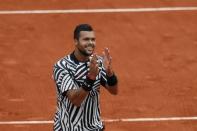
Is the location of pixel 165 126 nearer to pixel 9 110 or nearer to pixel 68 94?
pixel 9 110

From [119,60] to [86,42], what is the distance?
6210 mm

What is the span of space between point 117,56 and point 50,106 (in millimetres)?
2192

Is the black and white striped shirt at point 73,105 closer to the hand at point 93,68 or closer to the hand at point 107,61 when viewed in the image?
the hand at point 107,61

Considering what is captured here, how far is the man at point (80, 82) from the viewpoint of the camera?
23.0 ft

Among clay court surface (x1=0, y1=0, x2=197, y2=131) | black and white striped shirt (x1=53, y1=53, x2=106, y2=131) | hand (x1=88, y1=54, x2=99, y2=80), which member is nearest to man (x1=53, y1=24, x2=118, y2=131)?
black and white striped shirt (x1=53, y1=53, x2=106, y2=131)

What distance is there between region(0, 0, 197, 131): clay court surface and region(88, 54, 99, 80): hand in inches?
176

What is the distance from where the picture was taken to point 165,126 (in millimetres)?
11227

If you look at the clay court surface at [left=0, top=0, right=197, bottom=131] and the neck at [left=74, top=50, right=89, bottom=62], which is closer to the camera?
the neck at [left=74, top=50, right=89, bottom=62]

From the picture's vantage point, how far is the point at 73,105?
7078 millimetres

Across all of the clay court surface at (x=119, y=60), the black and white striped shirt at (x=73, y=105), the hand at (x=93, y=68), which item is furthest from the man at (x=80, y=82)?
the clay court surface at (x=119, y=60)

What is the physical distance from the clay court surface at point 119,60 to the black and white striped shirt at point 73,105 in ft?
12.9

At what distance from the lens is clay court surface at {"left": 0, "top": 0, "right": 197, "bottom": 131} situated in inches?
456

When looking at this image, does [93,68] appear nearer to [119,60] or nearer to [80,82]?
[80,82]

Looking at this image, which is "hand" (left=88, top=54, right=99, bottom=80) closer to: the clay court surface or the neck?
the neck
